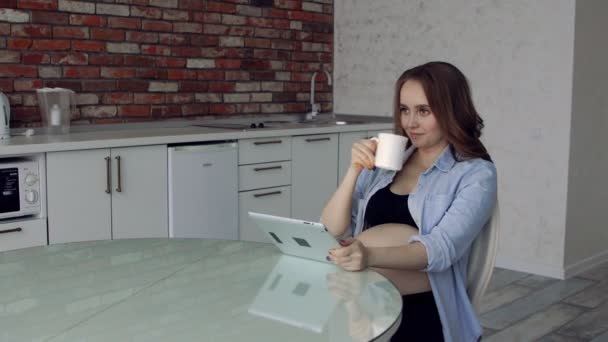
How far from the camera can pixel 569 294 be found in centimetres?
439

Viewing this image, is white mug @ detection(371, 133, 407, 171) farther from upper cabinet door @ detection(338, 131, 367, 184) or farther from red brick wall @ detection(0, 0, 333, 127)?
upper cabinet door @ detection(338, 131, 367, 184)

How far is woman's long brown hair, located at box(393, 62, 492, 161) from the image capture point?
6.69ft

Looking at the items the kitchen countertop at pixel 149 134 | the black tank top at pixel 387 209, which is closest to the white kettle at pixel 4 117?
the kitchen countertop at pixel 149 134

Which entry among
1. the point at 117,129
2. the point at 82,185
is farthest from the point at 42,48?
the point at 82,185

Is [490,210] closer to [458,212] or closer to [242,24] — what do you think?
[458,212]

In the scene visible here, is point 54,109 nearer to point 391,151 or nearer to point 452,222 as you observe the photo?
point 391,151

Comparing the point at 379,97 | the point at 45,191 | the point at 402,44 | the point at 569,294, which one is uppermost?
the point at 402,44

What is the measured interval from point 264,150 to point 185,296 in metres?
2.85

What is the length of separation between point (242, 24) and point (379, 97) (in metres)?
1.20

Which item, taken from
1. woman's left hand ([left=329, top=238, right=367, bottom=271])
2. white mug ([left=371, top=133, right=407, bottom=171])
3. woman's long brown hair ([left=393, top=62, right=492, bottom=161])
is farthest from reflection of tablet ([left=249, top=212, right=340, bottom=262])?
woman's long brown hair ([left=393, top=62, right=492, bottom=161])

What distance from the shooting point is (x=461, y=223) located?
6.22 ft

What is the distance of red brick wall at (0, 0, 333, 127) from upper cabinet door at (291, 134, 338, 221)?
645mm

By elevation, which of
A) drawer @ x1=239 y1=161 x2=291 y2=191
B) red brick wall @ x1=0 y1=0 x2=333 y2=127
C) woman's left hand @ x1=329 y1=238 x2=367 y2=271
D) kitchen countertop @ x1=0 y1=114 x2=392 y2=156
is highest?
red brick wall @ x1=0 y1=0 x2=333 y2=127

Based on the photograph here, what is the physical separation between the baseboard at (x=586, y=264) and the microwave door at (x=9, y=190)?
328 cm
